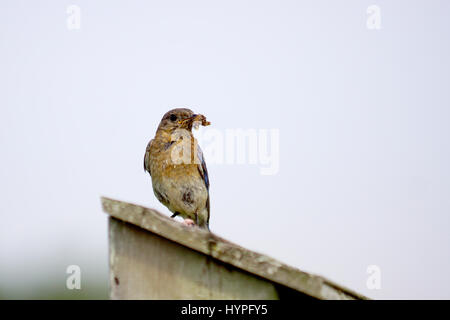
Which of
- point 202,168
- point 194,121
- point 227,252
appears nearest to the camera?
point 227,252

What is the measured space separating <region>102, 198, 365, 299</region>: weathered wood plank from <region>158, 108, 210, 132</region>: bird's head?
124 inches

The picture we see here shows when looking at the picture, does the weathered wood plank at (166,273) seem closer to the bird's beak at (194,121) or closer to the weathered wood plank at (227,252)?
the weathered wood plank at (227,252)

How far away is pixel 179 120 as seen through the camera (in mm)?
6289

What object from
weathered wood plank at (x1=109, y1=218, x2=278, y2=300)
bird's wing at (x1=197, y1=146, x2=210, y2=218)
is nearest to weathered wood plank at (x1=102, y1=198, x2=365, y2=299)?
weathered wood plank at (x1=109, y1=218, x2=278, y2=300)

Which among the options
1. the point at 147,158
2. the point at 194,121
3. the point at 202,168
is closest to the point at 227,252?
the point at 194,121

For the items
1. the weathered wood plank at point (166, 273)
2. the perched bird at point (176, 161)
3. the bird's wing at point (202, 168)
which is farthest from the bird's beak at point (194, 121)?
the weathered wood plank at point (166, 273)

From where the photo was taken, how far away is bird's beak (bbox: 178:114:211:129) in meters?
6.13

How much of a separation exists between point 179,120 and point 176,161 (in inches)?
16.2

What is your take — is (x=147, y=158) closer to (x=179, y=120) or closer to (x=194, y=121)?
(x=179, y=120)

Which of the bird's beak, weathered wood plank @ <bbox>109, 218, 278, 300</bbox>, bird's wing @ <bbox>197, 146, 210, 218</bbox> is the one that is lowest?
weathered wood plank @ <bbox>109, 218, 278, 300</bbox>

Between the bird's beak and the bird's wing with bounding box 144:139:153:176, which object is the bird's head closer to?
the bird's beak
